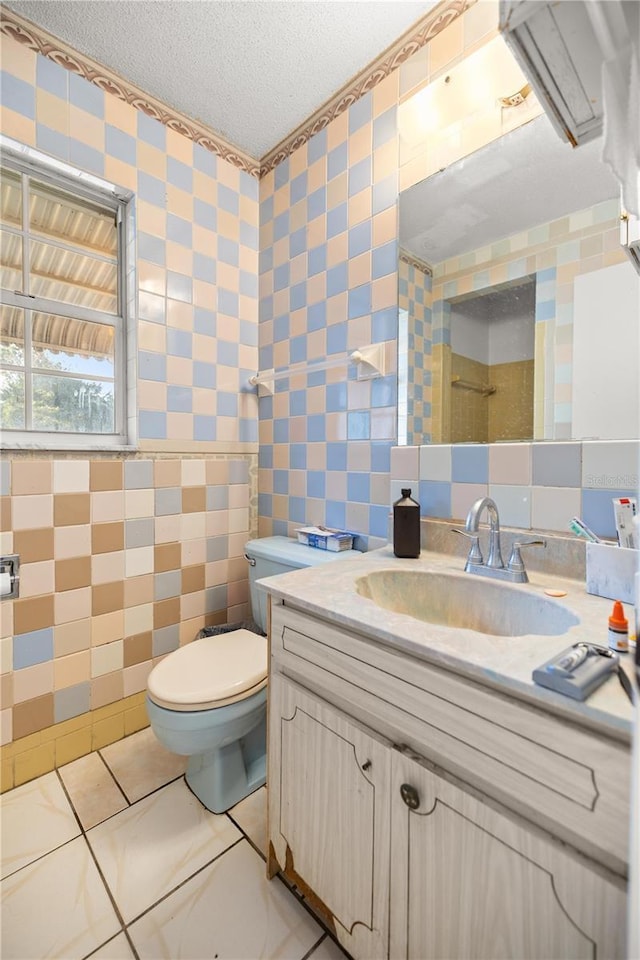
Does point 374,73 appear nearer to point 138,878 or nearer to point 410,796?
point 410,796

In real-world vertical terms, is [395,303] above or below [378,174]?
below

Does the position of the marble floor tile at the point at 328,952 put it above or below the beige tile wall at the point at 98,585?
below

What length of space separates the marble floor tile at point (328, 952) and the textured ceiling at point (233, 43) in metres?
2.57

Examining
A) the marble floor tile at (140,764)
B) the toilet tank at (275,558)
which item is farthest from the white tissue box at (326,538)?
the marble floor tile at (140,764)

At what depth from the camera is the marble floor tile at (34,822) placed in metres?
1.14

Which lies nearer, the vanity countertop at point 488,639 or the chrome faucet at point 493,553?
the vanity countertop at point 488,639

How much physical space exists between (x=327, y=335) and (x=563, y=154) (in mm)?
899

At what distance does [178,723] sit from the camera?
3.76ft

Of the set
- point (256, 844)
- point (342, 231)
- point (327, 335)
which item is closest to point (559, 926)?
point (256, 844)

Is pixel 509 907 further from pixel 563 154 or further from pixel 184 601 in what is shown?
pixel 563 154

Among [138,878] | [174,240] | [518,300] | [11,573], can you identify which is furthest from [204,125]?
[138,878]

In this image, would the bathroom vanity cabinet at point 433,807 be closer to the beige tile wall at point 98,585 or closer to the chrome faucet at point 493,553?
the chrome faucet at point 493,553

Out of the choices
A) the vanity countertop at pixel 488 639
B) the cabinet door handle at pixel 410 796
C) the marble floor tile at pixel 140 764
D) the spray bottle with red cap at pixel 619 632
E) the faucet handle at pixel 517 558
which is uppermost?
the faucet handle at pixel 517 558

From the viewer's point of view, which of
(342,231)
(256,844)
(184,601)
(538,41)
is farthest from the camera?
(184,601)
